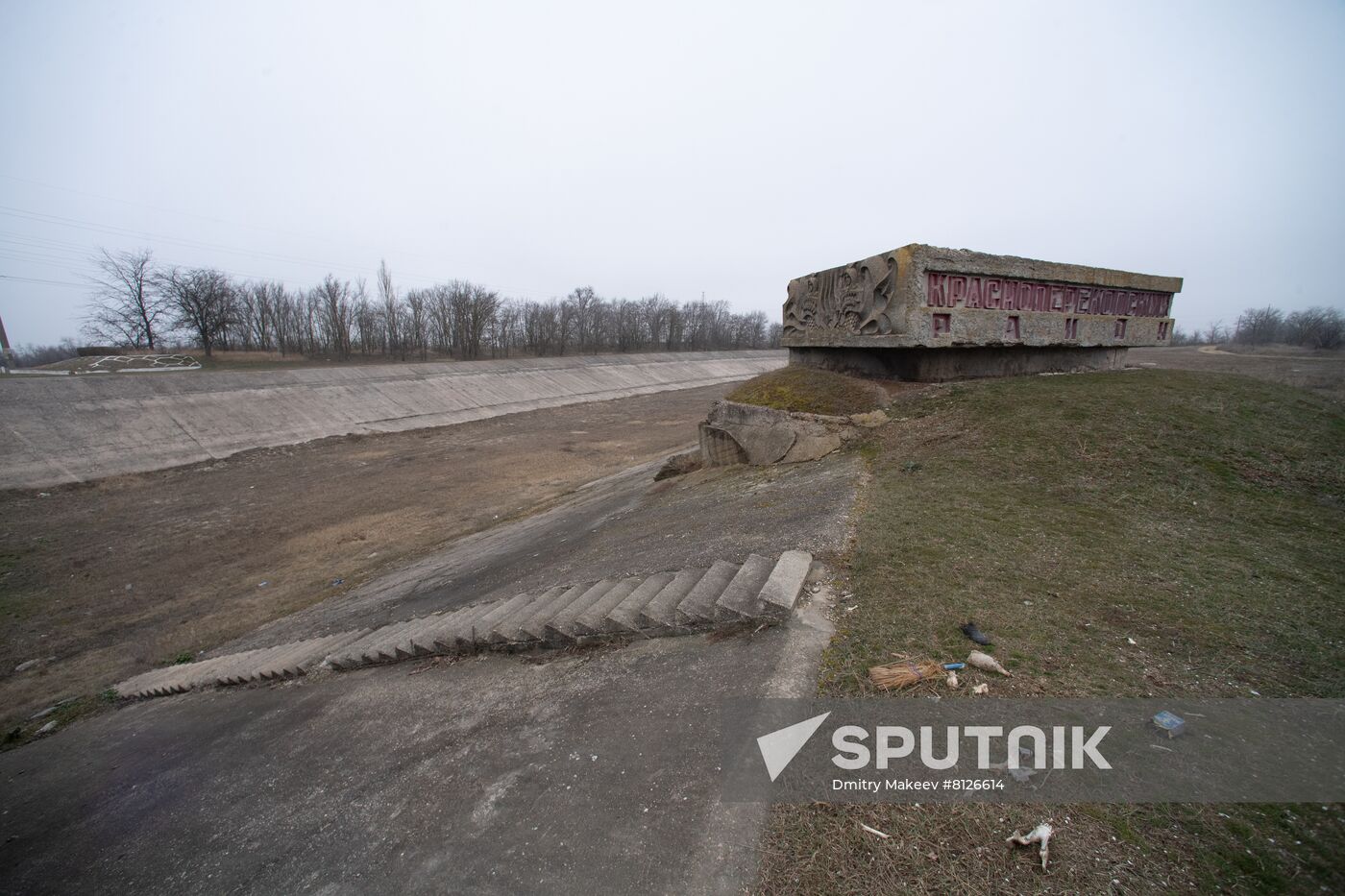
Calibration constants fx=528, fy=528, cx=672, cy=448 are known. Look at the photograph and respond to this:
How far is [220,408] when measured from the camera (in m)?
21.9

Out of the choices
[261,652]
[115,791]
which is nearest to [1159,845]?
[115,791]

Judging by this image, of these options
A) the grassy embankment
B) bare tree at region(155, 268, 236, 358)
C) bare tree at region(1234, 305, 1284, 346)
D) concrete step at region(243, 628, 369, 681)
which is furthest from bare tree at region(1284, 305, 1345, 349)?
bare tree at region(155, 268, 236, 358)

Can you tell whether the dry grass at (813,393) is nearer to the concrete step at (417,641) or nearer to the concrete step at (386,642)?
the concrete step at (417,641)

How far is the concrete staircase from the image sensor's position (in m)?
3.98

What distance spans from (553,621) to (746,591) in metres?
1.80

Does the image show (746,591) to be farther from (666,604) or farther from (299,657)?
(299,657)

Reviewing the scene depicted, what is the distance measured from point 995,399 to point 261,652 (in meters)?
10.9

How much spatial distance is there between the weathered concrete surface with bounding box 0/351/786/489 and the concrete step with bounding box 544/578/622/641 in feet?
68.0

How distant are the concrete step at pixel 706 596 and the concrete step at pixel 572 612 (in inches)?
41.4

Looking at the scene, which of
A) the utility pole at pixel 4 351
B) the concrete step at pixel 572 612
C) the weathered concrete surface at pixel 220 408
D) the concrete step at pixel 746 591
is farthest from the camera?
the utility pole at pixel 4 351

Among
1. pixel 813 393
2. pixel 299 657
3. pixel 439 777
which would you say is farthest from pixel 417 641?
pixel 813 393

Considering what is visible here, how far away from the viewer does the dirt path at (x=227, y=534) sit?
8055mm

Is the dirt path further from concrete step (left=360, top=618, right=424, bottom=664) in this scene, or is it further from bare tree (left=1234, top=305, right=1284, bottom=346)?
bare tree (left=1234, top=305, right=1284, bottom=346)

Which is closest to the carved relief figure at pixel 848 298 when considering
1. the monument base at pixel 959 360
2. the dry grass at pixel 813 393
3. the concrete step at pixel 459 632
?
the monument base at pixel 959 360
